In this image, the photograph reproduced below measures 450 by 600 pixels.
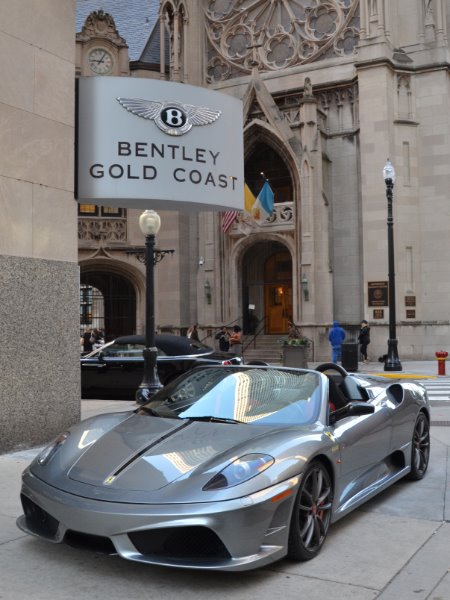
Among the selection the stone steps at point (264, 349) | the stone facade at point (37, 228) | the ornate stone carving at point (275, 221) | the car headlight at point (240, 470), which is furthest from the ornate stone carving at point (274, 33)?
the car headlight at point (240, 470)

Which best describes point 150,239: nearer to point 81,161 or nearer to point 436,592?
point 81,161

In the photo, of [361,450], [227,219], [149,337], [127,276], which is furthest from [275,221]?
[361,450]

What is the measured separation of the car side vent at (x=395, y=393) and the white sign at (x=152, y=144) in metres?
4.39

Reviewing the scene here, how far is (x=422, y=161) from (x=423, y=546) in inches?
942

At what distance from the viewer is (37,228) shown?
27.8 ft

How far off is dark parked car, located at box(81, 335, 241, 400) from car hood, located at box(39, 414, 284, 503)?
8.83m

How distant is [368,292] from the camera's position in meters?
26.3

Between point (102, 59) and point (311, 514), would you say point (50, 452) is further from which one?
point (102, 59)

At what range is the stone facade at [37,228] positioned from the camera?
8031mm

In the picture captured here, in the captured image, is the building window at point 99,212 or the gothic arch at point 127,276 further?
the building window at point 99,212

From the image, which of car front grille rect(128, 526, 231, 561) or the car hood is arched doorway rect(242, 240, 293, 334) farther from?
car front grille rect(128, 526, 231, 561)

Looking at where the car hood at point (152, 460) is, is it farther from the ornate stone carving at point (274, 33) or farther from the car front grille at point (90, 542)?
the ornate stone carving at point (274, 33)

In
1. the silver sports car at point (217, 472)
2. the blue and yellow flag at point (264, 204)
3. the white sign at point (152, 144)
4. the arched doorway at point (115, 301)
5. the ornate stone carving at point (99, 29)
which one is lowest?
the silver sports car at point (217, 472)

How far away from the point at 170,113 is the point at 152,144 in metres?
0.53
